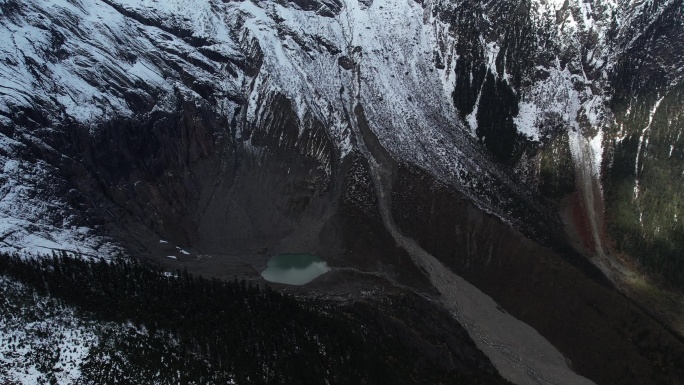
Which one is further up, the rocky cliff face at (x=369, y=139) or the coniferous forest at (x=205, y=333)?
the rocky cliff face at (x=369, y=139)

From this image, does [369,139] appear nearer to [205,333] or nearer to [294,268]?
[294,268]

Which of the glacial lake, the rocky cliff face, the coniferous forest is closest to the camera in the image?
the coniferous forest

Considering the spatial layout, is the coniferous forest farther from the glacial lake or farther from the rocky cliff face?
the rocky cliff face

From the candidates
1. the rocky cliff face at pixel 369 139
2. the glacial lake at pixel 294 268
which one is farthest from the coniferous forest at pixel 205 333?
the rocky cliff face at pixel 369 139

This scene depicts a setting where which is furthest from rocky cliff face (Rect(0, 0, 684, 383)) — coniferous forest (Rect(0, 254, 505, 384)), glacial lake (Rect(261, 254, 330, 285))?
coniferous forest (Rect(0, 254, 505, 384))

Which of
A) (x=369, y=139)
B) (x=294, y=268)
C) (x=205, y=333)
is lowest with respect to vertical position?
(x=294, y=268)

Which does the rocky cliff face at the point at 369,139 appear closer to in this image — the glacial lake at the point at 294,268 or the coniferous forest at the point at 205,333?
the glacial lake at the point at 294,268

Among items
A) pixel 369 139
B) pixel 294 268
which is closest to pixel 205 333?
Answer: pixel 294 268
